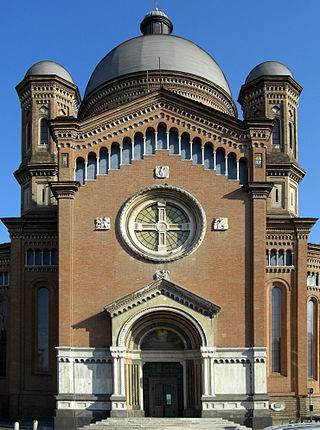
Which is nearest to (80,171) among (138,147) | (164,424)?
(138,147)

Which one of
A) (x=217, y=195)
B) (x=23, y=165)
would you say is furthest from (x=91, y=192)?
(x=23, y=165)

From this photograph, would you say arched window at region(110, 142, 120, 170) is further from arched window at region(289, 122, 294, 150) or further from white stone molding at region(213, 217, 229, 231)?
arched window at region(289, 122, 294, 150)

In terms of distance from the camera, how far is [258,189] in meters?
31.6

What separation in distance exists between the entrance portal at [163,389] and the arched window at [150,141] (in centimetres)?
1024

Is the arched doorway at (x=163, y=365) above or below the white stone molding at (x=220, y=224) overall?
below

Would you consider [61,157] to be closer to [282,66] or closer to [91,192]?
[91,192]

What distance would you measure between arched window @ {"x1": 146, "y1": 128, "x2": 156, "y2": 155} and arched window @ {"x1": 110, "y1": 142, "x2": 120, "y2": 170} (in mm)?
1468

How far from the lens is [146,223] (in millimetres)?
32312

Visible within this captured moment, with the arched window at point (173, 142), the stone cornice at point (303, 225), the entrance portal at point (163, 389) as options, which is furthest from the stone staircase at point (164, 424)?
the arched window at point (173, 142)

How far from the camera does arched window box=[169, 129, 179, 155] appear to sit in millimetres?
32531

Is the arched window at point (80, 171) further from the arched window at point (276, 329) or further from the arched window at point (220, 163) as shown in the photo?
the arched window at point (276, 329)

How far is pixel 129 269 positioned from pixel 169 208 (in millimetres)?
3639

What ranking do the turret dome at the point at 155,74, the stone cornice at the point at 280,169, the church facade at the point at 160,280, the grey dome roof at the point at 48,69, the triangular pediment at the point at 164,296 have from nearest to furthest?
1. the triangular pediment at the point at 164,296
2. the church facade at the point at 160,280
3. the stone cornice at the point at 280,169
4. the grey dome roof at the point at 48,69
5. the turret dome at the point at 155,74

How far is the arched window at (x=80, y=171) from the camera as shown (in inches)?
1273
